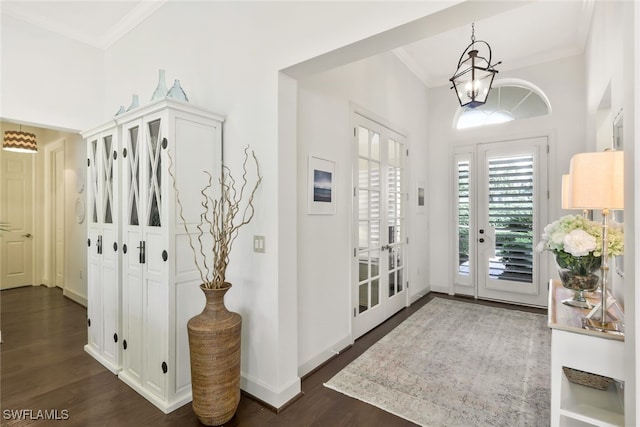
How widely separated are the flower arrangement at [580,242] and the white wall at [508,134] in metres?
2.68

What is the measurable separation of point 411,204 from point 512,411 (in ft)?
9.31

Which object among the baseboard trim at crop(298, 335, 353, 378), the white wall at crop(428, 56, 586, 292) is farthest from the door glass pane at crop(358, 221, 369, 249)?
the white wall at crop(428, 56, 586, 292)

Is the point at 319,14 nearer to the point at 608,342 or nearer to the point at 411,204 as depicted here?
the point at 608,342

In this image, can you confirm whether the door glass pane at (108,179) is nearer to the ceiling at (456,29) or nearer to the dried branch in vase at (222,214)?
the dried branch in vase at (222,214)

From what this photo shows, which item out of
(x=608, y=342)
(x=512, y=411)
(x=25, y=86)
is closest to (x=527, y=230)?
(x=512, y=411)

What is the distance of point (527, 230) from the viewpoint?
4.40 metres

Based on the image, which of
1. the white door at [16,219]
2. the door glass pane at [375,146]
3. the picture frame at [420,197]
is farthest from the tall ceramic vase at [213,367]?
the white door at [16,219]

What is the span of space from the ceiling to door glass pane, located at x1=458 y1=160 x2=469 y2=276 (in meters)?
1.59

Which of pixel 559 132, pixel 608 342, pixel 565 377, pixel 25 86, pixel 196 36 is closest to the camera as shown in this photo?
pixel 608 342

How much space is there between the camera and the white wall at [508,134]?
408 cm

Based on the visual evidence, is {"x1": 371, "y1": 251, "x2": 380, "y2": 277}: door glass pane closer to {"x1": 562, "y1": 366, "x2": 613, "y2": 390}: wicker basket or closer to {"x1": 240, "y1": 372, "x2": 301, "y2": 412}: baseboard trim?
{"x1": 240, "y1": 372, "x2": 301, "y2": 412}: baseboard trim

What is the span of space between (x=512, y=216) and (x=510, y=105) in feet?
5.39

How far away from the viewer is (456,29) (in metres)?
3.63

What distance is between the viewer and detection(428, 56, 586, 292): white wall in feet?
13.4
